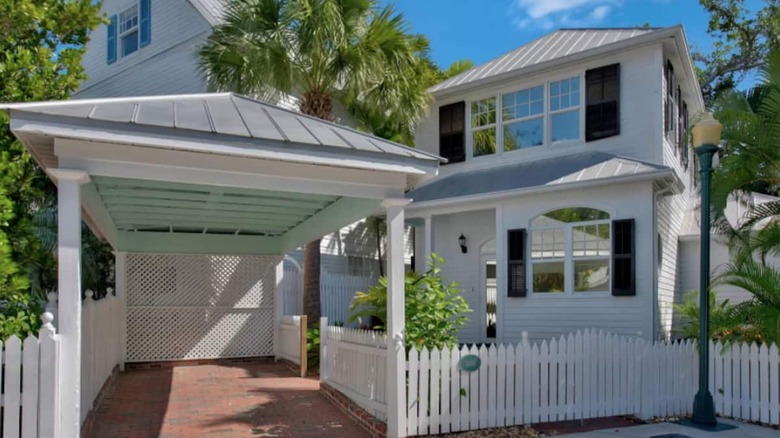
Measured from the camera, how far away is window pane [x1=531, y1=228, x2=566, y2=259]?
44.5ft

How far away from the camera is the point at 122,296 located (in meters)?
12.4

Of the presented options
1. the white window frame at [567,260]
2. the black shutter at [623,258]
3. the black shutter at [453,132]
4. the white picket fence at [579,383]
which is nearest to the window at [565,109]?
the white window frame at [567,260]

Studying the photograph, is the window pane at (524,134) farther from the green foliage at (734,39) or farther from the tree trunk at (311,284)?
the green foliage at (734,39)

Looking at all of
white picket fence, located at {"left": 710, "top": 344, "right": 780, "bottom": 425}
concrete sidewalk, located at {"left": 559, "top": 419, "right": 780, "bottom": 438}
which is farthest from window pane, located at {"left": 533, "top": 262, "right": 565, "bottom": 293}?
concrete sidewalk, located at {"left": 559, "top": 419, "right": 780, "bottom": 438}

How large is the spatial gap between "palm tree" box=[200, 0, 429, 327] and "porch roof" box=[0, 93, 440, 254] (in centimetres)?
491

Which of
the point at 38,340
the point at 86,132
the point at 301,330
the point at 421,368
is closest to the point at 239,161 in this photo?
the point at 86,132

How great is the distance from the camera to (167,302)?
43.2ft

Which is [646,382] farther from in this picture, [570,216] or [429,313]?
[570,216]


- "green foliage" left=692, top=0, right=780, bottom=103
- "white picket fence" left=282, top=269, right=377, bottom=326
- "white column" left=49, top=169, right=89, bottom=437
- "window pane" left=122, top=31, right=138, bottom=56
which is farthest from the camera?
"green foliage" left=692, top=0, right=780, bottom=103

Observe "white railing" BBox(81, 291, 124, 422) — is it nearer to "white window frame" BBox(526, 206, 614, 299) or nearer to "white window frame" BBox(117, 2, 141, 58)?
"white window frame" BBox(526, 206, 614, 299)

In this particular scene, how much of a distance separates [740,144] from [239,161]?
768cm

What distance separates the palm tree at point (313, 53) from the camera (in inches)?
518

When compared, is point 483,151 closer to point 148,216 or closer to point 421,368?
point 148,216

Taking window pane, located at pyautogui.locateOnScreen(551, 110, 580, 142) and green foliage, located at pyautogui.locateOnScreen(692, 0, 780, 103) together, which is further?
green foliage, located at pyautogui.locateOnScreen(692, 0, 780, 103)
